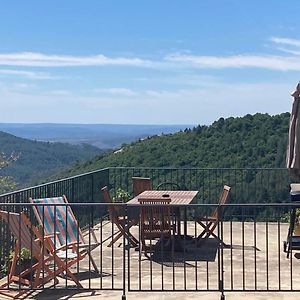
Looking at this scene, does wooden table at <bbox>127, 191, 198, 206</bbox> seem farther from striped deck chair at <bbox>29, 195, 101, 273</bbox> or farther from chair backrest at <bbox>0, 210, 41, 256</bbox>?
chair backrest at <bbox>0, 210, 41, 256</bbox>

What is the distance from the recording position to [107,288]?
21.7 feet

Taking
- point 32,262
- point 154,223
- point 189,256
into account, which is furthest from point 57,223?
point 189,256

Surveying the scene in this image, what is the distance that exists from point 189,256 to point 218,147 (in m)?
13.9

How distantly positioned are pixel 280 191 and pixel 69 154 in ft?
324

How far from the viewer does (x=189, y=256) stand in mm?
8633

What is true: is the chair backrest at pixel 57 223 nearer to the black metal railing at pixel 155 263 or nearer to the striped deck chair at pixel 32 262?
the black metal railing at pixel 155 263

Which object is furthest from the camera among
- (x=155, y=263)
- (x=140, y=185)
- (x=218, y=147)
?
(x=218, y=147)

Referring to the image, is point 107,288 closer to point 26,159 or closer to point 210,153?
point 210,153

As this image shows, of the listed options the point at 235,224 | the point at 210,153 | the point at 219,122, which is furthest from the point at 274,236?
the point at 219,122

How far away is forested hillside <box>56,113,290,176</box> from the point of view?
66.5ft

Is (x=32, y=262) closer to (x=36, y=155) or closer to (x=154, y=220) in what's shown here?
(x=154, y=220)

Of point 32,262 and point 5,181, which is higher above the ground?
point 5,181

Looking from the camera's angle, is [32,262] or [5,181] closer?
[32,262]

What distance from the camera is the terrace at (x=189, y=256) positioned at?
6.42m
